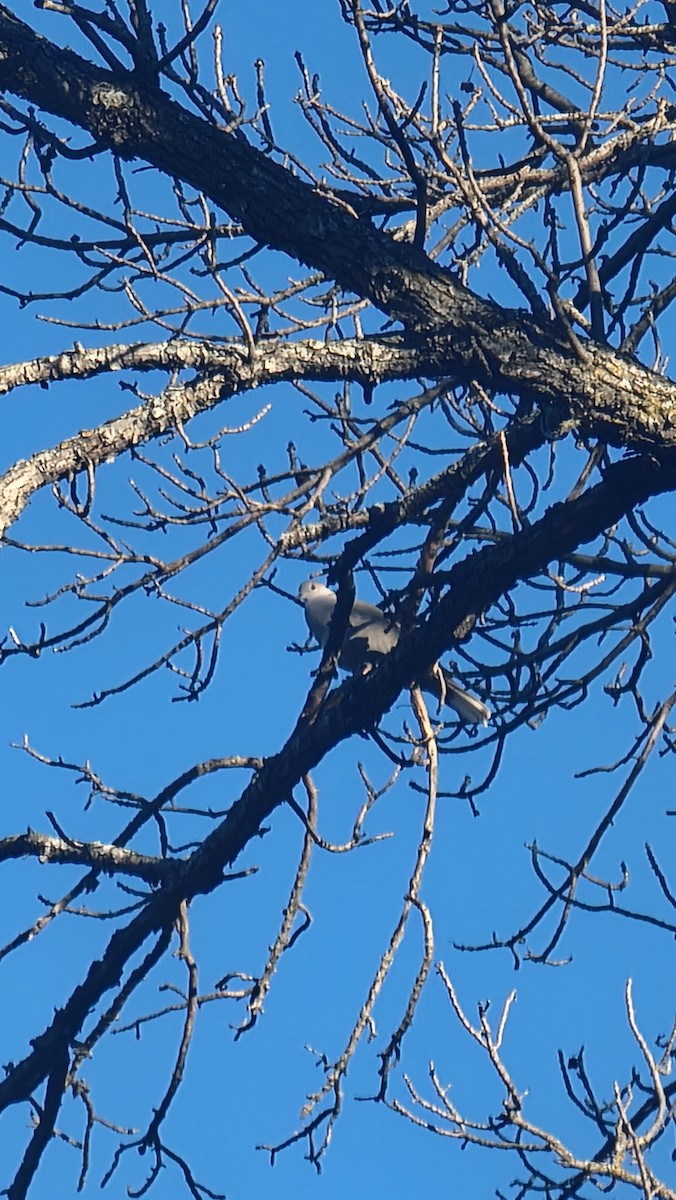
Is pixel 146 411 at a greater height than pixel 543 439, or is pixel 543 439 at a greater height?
pixel 543 439

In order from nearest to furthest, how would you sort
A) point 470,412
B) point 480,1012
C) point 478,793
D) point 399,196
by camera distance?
point 480,1012 < point 478,793 < point 399,196 < point 470,412

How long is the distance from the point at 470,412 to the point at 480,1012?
2042mm

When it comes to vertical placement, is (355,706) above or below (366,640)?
below

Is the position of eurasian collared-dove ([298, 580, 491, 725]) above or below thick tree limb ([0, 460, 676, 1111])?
above

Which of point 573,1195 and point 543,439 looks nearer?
point 573,1195

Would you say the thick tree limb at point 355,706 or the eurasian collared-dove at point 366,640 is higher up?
the eurasian collared-dove at point 366,640

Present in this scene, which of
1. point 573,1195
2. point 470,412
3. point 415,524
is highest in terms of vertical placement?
point 470,412

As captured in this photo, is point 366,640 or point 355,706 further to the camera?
point 366,640

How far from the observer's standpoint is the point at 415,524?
407 cm

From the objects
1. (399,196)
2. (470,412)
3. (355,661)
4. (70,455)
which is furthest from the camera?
(355,661)

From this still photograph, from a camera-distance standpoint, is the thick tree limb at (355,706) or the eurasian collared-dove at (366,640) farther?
the eurasian collared-dove at (366,640)

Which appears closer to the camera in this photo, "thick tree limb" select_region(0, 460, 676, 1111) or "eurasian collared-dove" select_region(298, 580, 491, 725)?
"thick tree limb" select_region(0, 460, 676, 1111)

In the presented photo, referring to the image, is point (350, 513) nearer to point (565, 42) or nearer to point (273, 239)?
point (273, 239)

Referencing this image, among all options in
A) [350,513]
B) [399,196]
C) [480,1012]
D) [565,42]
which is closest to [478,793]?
[480,1012]
